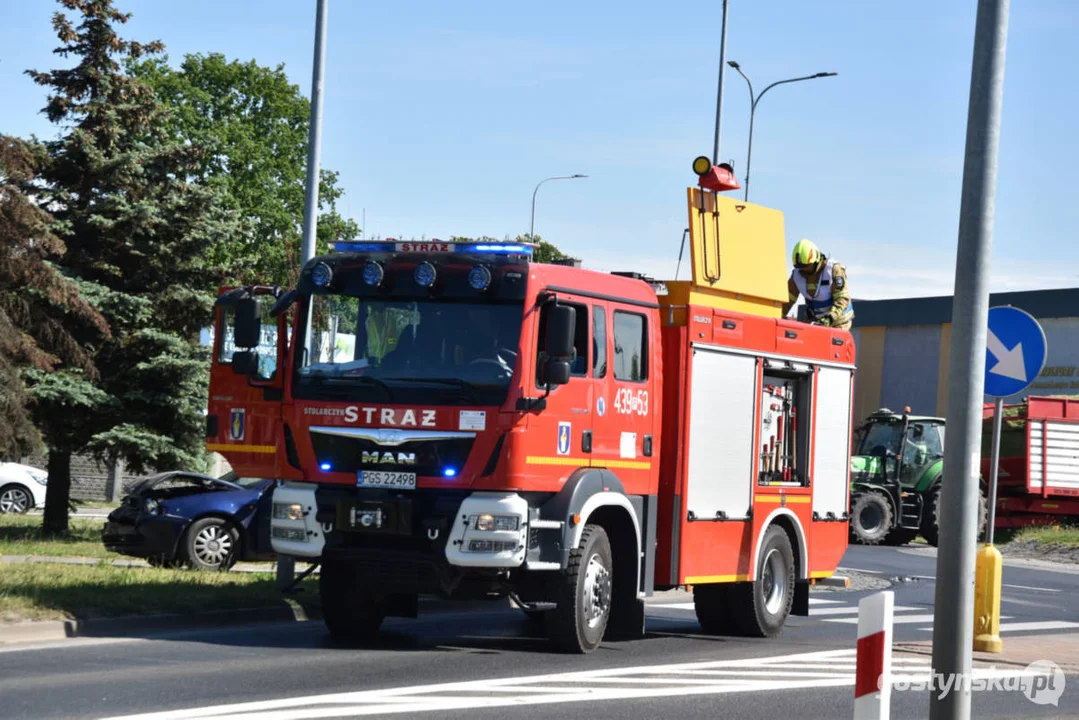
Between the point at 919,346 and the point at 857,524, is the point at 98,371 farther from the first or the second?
the point at 919,346

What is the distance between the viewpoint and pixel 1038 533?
31484 millimetres

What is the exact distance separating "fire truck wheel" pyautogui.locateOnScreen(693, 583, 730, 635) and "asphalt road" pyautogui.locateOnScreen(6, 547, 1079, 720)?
32cm

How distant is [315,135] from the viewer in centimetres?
1656

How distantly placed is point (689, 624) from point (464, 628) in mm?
2683

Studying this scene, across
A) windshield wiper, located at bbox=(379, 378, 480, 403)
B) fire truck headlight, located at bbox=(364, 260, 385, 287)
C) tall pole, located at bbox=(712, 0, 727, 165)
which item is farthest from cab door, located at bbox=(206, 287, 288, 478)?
tall pole, located at bbox=(712, 0, 727, 165)

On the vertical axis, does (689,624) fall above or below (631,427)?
below

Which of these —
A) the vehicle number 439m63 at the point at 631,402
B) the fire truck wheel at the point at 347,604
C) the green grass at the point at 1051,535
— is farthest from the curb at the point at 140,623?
the green grass at the point at 1051,535

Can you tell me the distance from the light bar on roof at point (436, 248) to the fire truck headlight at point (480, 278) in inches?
12.3

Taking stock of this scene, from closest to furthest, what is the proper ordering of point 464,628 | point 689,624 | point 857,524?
point 464,628 < point 689,624 < point 857,524

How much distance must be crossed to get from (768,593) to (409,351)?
15.1 feet

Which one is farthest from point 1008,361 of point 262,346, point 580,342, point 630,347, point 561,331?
point 262,346

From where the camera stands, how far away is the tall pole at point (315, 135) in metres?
16.2

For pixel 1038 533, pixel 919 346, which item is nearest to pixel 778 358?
pixel 1038 533

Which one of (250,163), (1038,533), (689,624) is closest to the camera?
(689,624)
